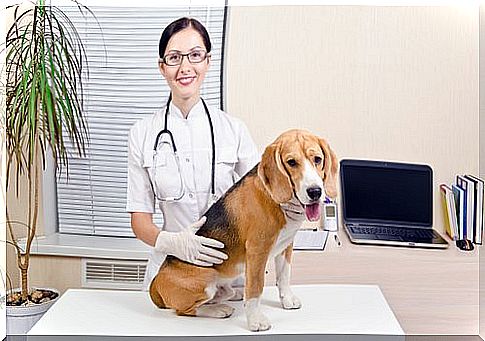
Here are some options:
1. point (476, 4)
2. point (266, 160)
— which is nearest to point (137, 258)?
point (266, 160)

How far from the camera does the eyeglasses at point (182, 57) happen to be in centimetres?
360

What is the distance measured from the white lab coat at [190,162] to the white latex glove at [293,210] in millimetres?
223

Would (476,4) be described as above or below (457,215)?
above

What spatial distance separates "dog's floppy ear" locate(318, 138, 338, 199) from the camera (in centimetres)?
354

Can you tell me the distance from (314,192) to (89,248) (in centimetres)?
96

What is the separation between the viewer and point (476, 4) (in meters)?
3.69

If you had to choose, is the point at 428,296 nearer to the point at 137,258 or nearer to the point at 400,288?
the point at 400,288

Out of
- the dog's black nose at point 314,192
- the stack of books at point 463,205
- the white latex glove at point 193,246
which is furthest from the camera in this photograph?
the stack of books at point 463,205

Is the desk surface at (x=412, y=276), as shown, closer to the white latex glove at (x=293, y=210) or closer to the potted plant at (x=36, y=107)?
the white latex glove at (x=293, y=210)

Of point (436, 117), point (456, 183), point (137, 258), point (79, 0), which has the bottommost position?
point (137, 258)

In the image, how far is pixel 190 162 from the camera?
3.60 meters

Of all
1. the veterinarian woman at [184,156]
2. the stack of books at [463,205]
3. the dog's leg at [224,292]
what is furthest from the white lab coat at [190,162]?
the stack of books at [463,205]

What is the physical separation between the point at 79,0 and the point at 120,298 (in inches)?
48.5

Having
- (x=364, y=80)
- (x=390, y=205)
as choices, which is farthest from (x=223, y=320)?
(x=364, y=80)
